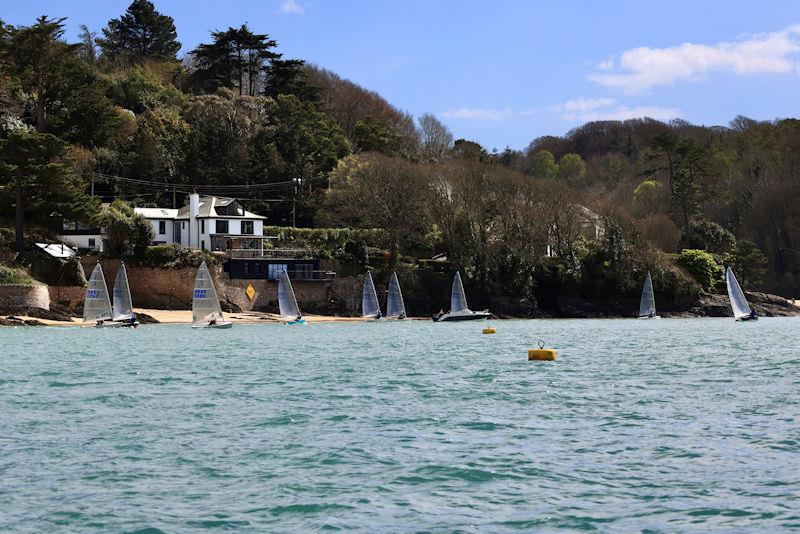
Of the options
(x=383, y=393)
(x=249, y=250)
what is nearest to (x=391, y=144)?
Answer: (x=249, y=250)

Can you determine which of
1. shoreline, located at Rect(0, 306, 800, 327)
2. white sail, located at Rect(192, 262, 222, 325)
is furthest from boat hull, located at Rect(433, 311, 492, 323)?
white sail, located at Rect(192, 262, 222, 325)

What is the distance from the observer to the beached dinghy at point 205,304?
226 ft

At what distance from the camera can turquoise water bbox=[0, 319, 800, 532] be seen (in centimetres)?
1659

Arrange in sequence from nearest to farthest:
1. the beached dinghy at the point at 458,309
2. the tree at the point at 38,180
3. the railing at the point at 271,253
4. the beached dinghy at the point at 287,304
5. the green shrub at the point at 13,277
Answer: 1. the green shrub at the point at 13,277
2. the tree at the point at 38,180
3. the beached dinghy at the point at 287,304
4. the beached dinghy at the point at 458,309
5. the railing at the point at 271,253

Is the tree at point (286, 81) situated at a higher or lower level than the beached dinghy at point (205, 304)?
higher

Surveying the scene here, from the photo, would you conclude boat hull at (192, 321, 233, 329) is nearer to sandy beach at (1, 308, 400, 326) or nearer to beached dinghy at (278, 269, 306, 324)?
sandy beach at (1, 308, 400, 326)

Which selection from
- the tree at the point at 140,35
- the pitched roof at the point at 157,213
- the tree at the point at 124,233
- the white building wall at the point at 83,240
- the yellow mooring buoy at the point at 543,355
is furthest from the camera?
the tree at the point at 140,35

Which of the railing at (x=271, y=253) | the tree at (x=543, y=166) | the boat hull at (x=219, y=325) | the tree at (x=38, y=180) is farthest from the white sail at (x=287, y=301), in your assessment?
the tree at (x=543, y=166)

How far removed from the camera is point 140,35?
475 feet

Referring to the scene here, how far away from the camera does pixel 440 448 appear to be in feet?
71.4

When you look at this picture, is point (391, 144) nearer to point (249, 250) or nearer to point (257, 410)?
point (249, 250)

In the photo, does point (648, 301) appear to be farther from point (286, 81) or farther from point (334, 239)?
point (286, 81)

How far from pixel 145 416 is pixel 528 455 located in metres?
10.7

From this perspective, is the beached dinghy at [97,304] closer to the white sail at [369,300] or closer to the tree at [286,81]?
the white sail at [369,300]
